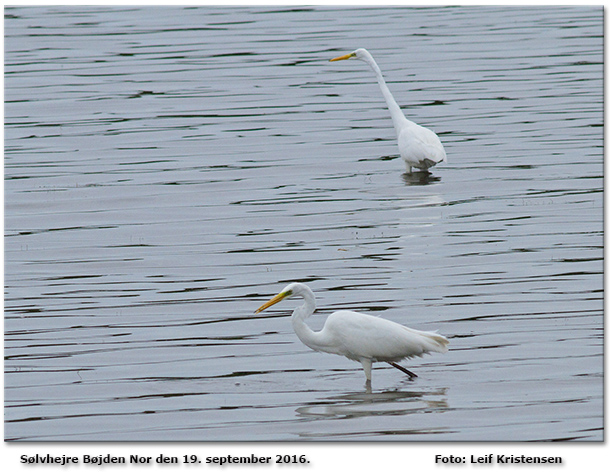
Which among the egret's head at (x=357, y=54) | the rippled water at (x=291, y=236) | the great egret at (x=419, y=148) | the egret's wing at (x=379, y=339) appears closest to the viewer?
the rippled water at (x=291, y=236)

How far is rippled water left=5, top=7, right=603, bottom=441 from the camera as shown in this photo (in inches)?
281

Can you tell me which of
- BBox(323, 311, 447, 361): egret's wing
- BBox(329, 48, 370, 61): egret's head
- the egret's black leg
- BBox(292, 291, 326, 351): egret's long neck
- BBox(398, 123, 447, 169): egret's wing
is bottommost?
the egret's black leg

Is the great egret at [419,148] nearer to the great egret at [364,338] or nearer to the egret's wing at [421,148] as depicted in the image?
the egret's wing at [421,148]

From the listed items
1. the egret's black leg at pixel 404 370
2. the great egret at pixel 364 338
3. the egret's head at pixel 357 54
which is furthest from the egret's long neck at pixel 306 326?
the egret's head at pixel 357 54

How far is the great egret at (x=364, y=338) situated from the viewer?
7520 millimetres

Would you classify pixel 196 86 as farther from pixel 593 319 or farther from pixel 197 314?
pixel 593 319

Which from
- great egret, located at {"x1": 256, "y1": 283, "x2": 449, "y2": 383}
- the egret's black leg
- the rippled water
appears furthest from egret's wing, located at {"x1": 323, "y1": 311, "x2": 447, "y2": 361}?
the rippled water

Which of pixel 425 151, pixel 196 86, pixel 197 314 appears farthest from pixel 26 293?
pixel 196 86

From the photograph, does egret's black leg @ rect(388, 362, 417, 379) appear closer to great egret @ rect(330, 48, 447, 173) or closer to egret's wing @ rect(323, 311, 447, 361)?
egret's wing @ rect(323, 311, 447, 361)

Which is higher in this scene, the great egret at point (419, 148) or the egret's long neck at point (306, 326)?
the great egret at point (419, 148)

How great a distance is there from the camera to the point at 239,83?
21.8 meters

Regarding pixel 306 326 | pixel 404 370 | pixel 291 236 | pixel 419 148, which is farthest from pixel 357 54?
pixel 404 370

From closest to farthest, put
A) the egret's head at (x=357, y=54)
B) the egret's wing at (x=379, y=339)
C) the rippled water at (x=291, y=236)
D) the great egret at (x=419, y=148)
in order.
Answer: the rippled water at (x=291, y=236) → the egret's wing at (x=379, y=339) → the great egret at (x=419, y=148) → the egret's head at (x=357, y=54)

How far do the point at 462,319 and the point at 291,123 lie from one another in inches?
399
